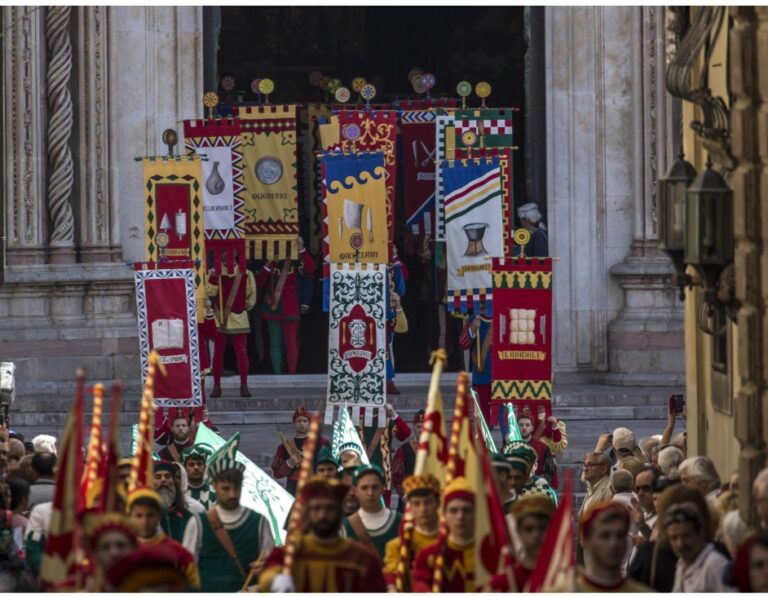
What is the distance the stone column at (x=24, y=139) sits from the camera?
2388 centimetres

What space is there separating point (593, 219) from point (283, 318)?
349 cm

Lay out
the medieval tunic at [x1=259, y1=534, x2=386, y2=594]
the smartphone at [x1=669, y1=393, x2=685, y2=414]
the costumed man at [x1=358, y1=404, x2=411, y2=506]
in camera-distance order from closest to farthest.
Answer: the medieval tunic at [x1=259, y1=534, x2=386, y2=594], the smartphone at [x1=669, y1=393, x2=685, y2=414], the costumed man at [x1=358, y1=404, x2=411, y2=506]

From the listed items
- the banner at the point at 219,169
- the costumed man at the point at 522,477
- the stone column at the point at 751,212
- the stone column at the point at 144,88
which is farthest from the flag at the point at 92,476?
the stone column at the point at 144,88

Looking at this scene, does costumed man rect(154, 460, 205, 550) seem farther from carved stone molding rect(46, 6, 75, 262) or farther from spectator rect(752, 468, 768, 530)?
carved stone molding rect(46, 6, 75, 262)

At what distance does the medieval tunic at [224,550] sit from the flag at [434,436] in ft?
3.03

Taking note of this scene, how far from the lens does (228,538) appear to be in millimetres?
11516

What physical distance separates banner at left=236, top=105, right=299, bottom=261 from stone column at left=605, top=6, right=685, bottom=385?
3.60 meters

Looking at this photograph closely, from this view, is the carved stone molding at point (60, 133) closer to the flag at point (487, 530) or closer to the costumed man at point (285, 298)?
the costumed man at point (285, 298)

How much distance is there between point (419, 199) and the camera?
25312 millimetres

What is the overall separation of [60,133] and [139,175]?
1.03 metres

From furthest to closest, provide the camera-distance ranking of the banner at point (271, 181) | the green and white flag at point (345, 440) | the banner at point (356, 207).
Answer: the banner at point (271, 181), the banner at point (356, 207), the green and white flag at point (345, 440)

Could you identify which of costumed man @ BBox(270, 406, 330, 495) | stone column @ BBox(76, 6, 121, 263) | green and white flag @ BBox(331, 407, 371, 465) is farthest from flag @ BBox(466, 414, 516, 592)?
stone column @ BBox(76, 6, 121, 263)

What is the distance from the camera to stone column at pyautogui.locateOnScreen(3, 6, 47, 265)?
2388cm

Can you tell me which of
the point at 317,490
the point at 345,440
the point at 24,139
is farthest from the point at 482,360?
the point at 317,490
